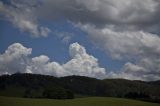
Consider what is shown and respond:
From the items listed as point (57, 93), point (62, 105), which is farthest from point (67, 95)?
point (62, 105)

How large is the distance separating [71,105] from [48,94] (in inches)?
2426

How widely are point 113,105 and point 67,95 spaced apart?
5432 cm

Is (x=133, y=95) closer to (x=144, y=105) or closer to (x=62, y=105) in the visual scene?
(x=144, y=105)

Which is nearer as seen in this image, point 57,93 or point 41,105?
point 41,105

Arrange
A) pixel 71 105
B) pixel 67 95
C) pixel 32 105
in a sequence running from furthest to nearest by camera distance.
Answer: pixel 67 95
pixel 71 105
pixel 32 105

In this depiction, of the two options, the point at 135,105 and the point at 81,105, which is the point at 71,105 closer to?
the point at 81,105

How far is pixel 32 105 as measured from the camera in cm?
8944

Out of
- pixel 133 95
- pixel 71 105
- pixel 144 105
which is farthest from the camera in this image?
pixel 133 95

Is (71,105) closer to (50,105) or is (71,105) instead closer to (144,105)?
(50,105)

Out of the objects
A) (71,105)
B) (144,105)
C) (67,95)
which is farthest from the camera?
(67,95)

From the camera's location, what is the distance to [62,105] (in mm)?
94438

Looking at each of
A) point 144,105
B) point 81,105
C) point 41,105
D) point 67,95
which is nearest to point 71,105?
point 81,105

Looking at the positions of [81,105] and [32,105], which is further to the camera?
[81,105]

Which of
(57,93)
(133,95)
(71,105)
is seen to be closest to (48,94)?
(57,93)
